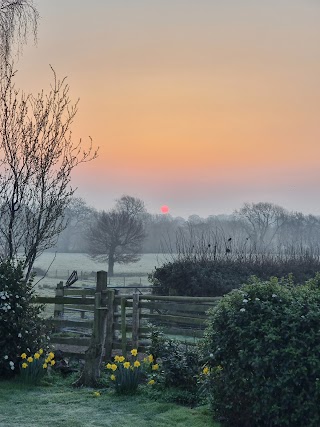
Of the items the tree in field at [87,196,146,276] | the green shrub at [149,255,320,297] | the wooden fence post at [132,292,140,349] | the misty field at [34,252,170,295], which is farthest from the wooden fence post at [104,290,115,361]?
the tree in field at [87,196,146,276]

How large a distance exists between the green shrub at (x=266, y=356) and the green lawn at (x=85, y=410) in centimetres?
57

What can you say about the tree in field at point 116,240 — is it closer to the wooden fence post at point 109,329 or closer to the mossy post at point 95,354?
the wooden fence post at point 109,329

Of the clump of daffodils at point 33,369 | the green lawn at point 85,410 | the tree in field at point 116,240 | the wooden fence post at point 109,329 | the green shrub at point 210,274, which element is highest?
the tree in field at point 116,240

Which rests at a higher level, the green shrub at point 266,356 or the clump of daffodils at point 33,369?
A: the green shrub at point 266,356

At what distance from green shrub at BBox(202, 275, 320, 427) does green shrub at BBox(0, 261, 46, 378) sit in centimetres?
352

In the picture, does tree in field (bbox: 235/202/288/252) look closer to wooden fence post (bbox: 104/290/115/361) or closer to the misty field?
the misty field

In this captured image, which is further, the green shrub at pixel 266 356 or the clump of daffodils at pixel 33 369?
the clump of daffodils at pixel 33 369

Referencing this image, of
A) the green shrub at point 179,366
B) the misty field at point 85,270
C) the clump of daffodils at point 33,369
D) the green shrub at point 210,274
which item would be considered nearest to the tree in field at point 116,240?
the misty field at point 85,270

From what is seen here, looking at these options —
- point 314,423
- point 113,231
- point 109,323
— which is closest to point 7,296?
point 109,323

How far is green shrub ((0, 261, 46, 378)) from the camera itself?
29.0 feet

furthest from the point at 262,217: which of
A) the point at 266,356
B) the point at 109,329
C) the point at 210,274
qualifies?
the point at 266,356

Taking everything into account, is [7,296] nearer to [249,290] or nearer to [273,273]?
[249,290]

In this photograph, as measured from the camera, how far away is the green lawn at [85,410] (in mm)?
6645

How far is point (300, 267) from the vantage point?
798 inches
